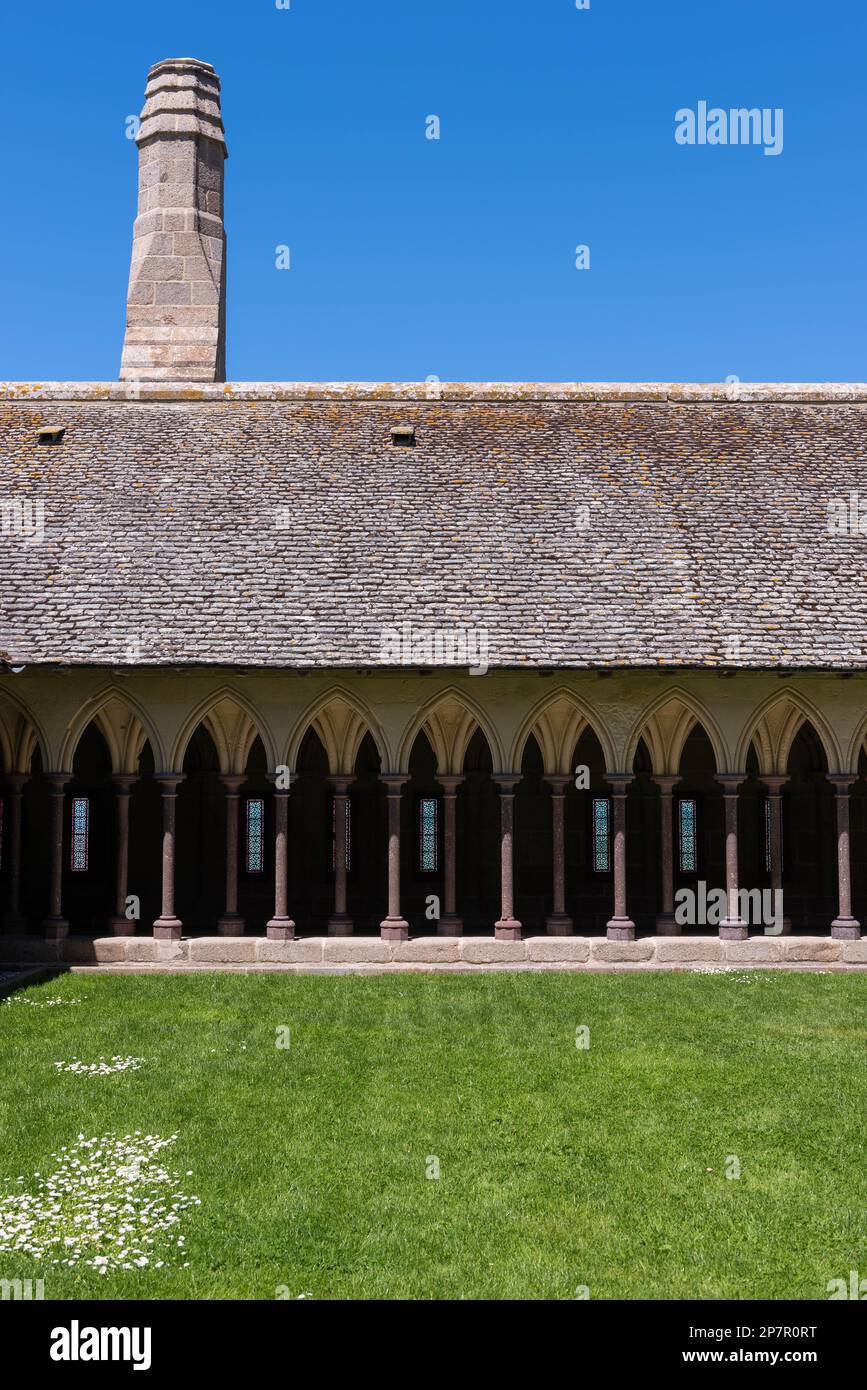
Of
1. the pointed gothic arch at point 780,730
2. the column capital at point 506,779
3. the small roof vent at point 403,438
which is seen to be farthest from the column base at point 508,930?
the small roof vent at point 403,438

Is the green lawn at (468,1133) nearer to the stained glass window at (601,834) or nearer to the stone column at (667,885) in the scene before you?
the stone column at (667,885)

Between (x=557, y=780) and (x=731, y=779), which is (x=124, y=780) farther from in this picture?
(x=731, y=779)

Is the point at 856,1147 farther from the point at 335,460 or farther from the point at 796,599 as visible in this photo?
the point at 335,460

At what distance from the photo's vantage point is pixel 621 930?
16.6 m

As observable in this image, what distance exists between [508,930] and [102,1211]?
10138 millimetres

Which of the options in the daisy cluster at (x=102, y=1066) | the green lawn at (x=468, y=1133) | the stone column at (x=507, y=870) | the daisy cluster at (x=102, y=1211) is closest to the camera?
the green lawn at (x=468, y=1133)

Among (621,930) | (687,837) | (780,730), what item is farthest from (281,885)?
(780,730)

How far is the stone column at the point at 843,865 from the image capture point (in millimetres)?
16719

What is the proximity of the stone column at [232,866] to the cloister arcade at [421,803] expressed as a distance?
0.04 m

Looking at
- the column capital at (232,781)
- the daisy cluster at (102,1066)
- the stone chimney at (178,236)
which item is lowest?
the daisy cluster at (102,1066)

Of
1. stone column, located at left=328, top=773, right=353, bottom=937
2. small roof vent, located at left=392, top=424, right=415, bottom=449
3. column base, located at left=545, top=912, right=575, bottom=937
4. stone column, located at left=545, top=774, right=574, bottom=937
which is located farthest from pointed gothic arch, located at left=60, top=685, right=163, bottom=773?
small roof vent, located at left=392, top=424, right=415, bottom=449

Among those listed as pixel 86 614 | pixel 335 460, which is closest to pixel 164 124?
pixel 335 460
